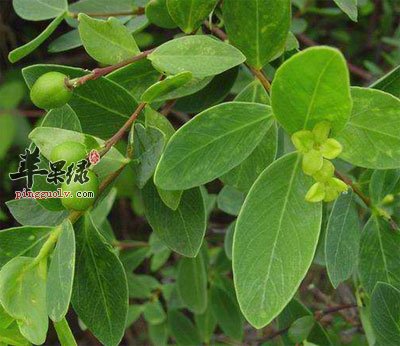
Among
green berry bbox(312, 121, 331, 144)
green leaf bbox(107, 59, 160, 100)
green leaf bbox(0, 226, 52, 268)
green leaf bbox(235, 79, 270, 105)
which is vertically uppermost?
green berry bbox(312, 121, 331, 144)

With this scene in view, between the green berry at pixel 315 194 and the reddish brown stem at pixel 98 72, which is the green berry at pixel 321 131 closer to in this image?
the green berry at pixel 315 194

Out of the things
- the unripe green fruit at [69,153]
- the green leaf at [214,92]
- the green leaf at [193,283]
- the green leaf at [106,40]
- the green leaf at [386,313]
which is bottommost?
the green leaf at [193,283]

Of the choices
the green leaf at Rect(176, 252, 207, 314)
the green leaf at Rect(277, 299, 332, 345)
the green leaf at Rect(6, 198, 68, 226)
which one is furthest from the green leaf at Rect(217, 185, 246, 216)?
the green leaf at Rect(6, 198, 68, 226)

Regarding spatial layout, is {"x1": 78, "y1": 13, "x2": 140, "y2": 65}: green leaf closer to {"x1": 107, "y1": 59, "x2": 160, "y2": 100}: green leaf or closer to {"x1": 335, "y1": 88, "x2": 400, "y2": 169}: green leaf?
{"x1": 107, "y1": 59, "x2": 160, "y2": 100}: green leaf

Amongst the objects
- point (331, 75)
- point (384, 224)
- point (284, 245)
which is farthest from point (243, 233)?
point (384, 224)

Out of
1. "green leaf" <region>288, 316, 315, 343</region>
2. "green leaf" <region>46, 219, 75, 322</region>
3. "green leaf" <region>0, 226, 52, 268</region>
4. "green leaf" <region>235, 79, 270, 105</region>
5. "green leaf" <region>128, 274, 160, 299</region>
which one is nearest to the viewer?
"green leaf" <region>46, 219, 75, 322</region>

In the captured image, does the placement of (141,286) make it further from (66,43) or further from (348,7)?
(348,7)

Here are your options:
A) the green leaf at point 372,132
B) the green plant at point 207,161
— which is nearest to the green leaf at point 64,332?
the green plant at point 207,161

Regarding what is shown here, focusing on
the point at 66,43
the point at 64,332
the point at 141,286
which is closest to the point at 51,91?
the point at 64,332
